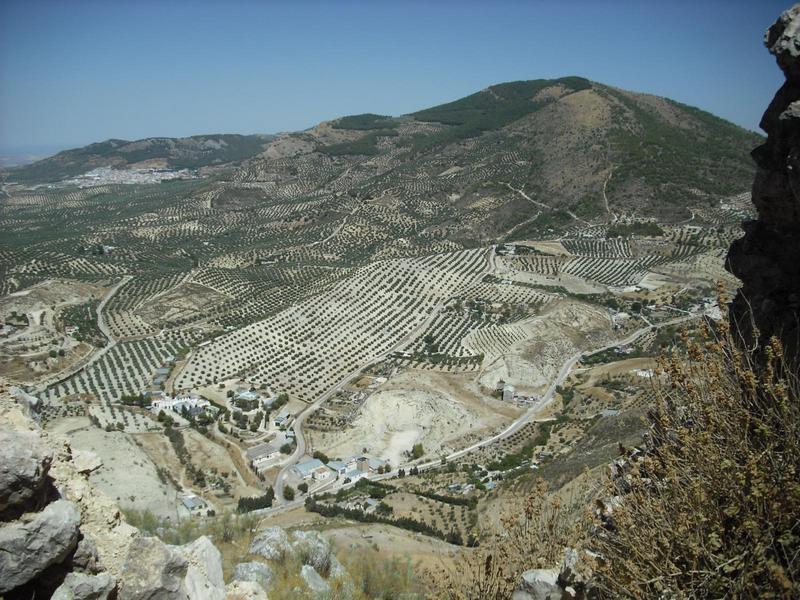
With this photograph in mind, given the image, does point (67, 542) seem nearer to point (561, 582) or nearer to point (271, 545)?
point (561, 582)

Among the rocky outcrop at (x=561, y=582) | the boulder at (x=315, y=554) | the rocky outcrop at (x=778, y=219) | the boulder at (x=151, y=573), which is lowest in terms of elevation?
the boulder at (x=315, y=554)

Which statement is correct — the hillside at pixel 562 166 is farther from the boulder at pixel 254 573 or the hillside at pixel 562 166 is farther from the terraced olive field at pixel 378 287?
the boulder at pixel 254 573

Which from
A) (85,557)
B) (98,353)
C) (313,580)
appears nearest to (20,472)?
(85,557)

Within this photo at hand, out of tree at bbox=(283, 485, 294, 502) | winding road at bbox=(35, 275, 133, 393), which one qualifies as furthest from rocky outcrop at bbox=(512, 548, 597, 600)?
winding road at bbox=(35, 275, 133, 393)

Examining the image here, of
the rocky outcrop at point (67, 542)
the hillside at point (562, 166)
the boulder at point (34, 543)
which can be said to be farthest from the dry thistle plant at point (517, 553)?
the hillside at point (562, 166)

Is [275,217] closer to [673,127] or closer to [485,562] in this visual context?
[673,127]

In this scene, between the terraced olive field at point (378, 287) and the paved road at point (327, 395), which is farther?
the terraced olive field at point (378, 287)

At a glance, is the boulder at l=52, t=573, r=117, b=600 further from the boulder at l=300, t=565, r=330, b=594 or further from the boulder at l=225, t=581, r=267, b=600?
the boulder at l=300, t=565, r=330, b=594
